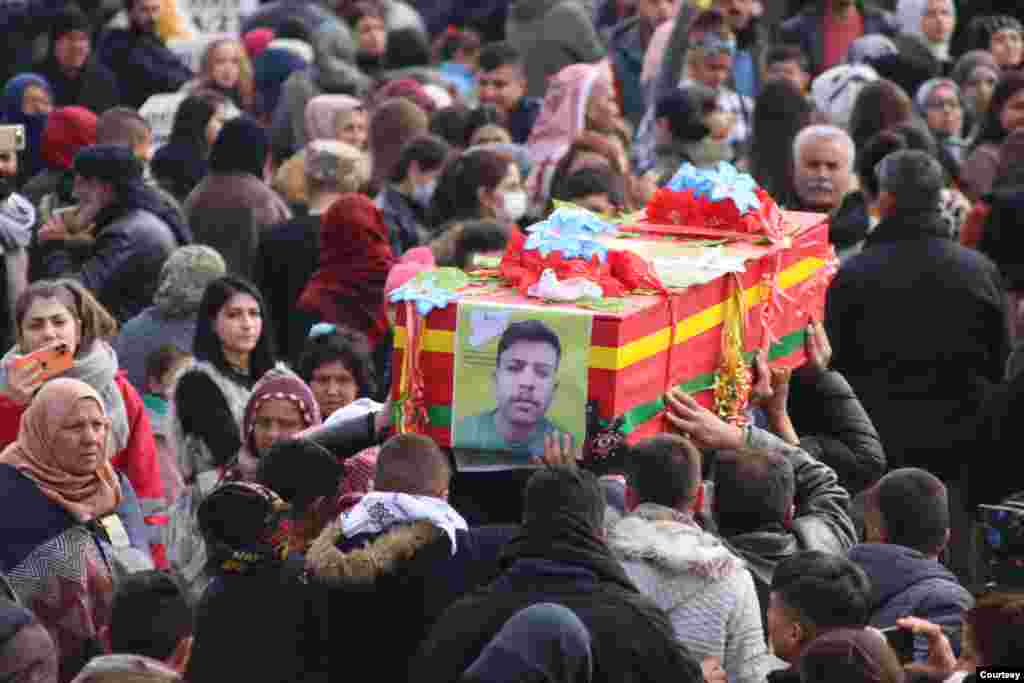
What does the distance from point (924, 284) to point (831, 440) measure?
1158 mm

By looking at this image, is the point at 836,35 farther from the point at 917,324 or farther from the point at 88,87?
the point at 917,324

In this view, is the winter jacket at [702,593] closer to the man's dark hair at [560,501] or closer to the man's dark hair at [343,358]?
the man's dark hair at [560,501]

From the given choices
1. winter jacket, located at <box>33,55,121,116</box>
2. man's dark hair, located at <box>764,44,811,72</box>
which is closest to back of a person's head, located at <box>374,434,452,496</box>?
winter jacket, located at <box>33,55,121,116</box>

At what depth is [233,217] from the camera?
10.7 meters

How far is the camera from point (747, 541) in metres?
6.16

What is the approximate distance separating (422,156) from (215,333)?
264 cm

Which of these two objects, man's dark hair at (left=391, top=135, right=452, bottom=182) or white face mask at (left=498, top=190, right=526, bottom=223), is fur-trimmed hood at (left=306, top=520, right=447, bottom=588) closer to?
white face mask at (left=498, top=190, right=526, bottom=223)

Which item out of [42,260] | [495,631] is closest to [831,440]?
[495,631]

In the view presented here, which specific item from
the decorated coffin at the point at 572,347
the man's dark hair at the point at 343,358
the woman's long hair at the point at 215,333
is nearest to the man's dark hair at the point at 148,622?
the decorated coffin at the point at 572,347

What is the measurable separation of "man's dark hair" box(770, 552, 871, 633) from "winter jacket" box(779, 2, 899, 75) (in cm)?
1020

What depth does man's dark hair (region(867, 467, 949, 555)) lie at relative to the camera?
6316mm

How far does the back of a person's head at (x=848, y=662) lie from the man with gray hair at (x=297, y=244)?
4.97m

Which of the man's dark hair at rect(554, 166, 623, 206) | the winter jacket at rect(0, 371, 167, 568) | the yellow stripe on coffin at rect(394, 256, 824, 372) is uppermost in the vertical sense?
the yellow stripe on coffin at rect(394, 256, 824, 372)

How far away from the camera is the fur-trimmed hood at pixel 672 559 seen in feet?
19.0
